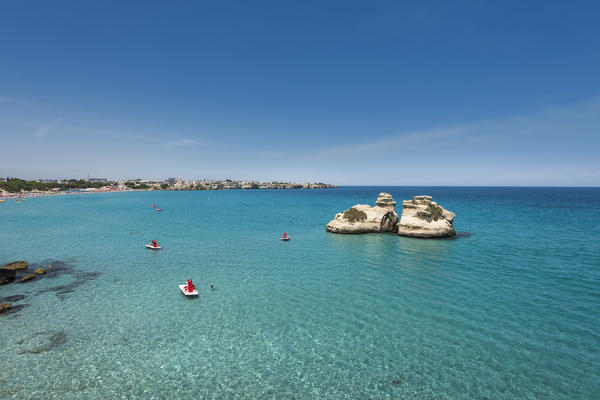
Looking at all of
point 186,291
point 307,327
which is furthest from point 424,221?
point 186,291

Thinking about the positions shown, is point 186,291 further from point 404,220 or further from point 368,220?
point 404,220

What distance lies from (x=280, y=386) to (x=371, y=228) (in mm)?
35892

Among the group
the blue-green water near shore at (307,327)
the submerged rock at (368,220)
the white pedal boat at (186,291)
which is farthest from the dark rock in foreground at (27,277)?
the submerged rock at (368,220)

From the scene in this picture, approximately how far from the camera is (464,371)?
1170 centimetres

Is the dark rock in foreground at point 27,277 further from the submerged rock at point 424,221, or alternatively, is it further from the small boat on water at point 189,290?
the submerged rock at point 424,221

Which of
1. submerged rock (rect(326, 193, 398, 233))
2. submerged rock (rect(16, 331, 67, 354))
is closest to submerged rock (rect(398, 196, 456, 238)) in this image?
submerged rock (rect(326, 193, 398, 233))

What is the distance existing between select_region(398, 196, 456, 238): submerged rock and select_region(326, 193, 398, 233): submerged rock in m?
3.17

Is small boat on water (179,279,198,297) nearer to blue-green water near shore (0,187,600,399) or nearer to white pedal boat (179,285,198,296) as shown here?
white pedal boat (179,285,198,296)

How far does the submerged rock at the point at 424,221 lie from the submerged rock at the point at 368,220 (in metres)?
3.17

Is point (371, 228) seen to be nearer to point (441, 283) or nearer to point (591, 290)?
point (441, 283)

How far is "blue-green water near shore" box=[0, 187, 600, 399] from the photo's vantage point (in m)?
11.0

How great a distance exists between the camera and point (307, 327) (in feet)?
50.4

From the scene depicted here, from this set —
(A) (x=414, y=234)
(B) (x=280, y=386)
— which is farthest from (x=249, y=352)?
(A) (x=414, y=234)

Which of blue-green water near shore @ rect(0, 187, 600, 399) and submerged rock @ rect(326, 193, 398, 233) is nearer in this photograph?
blue-green water near shore @ rect(0, 187, 600, 399)
